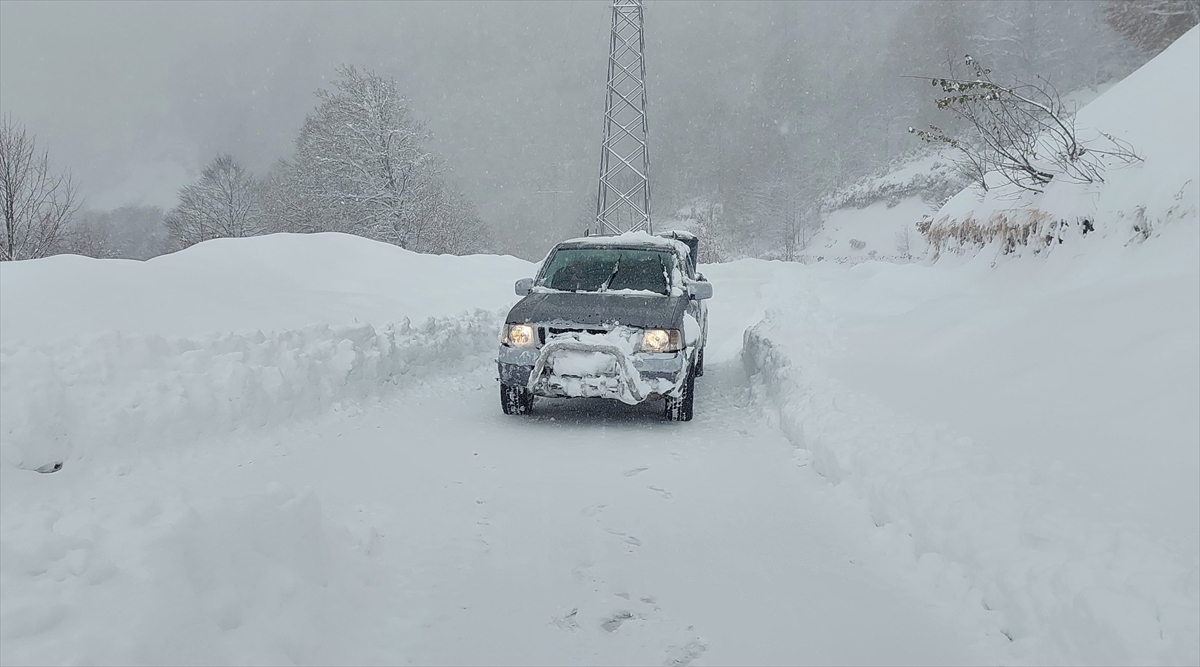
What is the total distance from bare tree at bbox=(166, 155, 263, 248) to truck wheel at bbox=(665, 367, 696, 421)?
41429mm

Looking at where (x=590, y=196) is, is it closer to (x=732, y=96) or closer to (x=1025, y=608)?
(x=732, y=96)

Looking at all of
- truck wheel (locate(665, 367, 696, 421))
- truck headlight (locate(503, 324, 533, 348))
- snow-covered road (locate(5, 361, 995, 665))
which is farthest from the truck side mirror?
snow-covered road (locate(5, 361, 995, 665))

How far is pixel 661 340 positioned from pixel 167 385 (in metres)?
4.21

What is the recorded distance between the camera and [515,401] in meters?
6.72

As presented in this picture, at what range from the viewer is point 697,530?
411cm

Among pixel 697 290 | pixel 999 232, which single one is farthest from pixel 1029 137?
pixel 697 290

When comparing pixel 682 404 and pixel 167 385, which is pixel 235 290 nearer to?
pixel 167 385

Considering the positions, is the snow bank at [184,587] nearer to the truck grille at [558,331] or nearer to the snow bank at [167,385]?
the snow bank at [167,385]

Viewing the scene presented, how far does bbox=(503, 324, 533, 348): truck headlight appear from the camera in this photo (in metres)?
6.39

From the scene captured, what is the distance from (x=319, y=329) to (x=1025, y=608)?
6.89 meters

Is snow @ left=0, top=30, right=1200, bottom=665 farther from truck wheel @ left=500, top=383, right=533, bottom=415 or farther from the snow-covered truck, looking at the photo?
the snow-covered truck

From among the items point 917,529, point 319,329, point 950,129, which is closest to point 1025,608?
point 917,529

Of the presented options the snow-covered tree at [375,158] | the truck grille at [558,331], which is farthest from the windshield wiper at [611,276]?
the snow-covered tree at [375,158]

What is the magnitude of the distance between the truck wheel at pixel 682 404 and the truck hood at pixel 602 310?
24.3 inches
